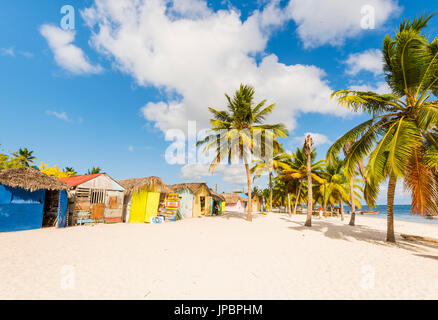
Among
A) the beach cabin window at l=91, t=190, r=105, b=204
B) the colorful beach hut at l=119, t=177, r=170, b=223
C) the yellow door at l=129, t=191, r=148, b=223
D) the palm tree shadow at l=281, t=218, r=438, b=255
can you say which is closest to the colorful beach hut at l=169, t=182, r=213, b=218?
the colorful beach hut at l=119, t=177, r=170, b=223

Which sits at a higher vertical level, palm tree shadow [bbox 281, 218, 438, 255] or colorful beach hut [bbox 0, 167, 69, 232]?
colorful beach hut [bbox 0, 167, 69, 232]

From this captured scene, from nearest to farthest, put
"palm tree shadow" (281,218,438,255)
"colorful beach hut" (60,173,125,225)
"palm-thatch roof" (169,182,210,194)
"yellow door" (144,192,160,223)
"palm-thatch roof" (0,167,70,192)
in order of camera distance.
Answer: "palm tree shadow" (281,218,438,255), "palm-thatch roof" (0,167,70,192), "colorful beach hut" (60,173,125,225), "yellow door" (144,192,160,223), "palm-thatch roof" (169,182,210,194)

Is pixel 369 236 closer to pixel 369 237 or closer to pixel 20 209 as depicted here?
pixel 369 237

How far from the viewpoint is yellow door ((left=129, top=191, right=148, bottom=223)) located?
15094 mm

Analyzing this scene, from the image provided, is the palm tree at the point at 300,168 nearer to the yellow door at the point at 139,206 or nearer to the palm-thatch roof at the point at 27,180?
the yellow door at the point at 139,206

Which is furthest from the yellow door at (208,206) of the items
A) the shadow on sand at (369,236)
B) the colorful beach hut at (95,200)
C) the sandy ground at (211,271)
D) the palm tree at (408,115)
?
the palm tree at (408,115)

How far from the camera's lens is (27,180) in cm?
1092

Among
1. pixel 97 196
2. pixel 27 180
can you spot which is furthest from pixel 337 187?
pixel 27 180

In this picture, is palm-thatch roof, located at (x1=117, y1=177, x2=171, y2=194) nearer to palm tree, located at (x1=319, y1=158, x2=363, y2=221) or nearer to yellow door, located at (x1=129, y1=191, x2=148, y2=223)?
yellow door, located at (x1=129, y1=191, x2=148, y2=223)

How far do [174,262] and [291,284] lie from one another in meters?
3.09

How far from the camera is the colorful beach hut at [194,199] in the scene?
19.0 m

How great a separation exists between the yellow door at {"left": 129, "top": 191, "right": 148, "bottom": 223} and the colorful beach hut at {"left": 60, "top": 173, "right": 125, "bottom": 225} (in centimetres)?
84
